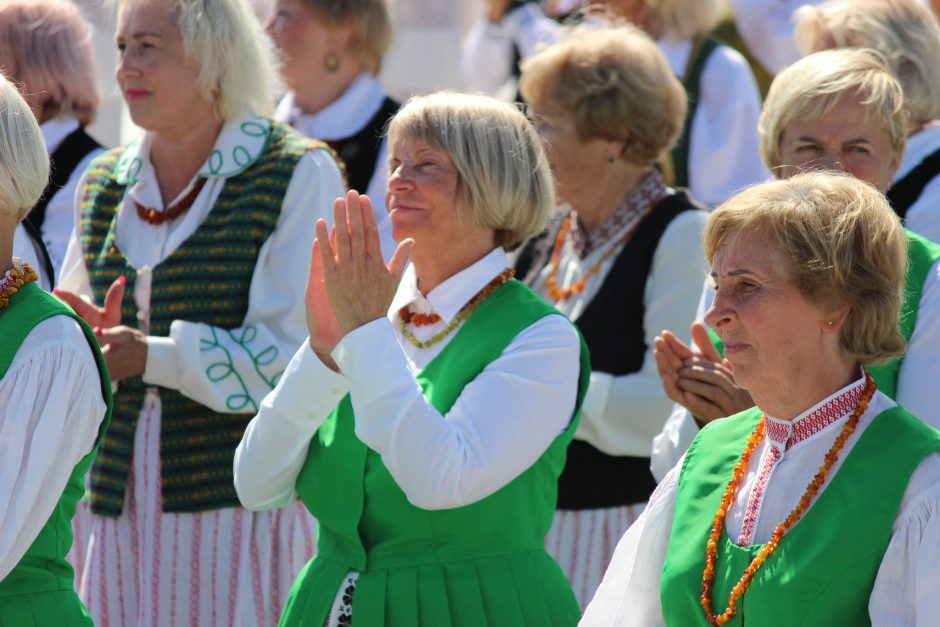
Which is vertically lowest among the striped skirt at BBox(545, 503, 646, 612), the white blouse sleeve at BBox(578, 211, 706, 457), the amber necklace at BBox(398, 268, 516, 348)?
the striped skirt at BBox(545, 503, 646, 612)

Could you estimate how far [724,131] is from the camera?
19.7 ft

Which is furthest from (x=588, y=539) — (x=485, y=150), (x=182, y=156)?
(x=182, y=156)

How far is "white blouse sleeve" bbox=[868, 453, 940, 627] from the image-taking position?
2426 millimetres

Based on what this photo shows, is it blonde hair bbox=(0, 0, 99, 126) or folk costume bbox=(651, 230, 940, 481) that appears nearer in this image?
folk costume bbox=(651, 230, 940, 481)

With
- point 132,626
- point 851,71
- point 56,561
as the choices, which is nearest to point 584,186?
point 851,71

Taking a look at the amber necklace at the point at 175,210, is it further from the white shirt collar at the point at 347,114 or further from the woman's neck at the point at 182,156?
the white shirt collar at the point at 347,114

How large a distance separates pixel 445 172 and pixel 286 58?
2.40m

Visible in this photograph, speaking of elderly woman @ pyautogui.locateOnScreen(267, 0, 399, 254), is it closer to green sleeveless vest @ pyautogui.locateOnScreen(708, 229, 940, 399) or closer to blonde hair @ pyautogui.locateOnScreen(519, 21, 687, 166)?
blonde hair @ pyautogui.locateOnScreen(519, 21, 687, 166)

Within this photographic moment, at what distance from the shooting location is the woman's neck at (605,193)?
475cm

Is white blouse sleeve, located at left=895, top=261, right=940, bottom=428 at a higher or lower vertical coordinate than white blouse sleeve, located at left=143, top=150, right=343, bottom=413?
higher

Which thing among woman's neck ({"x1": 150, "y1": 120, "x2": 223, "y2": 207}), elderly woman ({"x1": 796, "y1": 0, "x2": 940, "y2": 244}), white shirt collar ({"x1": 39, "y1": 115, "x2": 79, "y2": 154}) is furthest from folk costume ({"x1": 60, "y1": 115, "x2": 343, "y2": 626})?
elderly woman ({"x1": 796, "y1": 0, "x2": 940, "y2": 244})

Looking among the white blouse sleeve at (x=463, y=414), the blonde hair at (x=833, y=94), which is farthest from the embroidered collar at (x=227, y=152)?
the blonde hair at (x=833, y=94)

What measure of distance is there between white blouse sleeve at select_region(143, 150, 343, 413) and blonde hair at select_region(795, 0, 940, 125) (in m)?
1.63

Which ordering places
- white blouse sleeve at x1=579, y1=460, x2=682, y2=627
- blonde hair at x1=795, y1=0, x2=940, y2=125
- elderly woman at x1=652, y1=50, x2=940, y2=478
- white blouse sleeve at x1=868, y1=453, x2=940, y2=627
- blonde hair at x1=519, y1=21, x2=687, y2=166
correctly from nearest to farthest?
white blouse sleeve at x1=868, y1=453, x2=940, y2=627 → white blouse sleeve at x1=579, y1=460, x2=682, y2=627 → elderly woman at x1=652, y1=50, x2=940, y2=478 → blonde hair at x1=795, y1=0, x2=940, y2=125 → blonde hair at x1=519, y1=21, x2=687, y2=166
